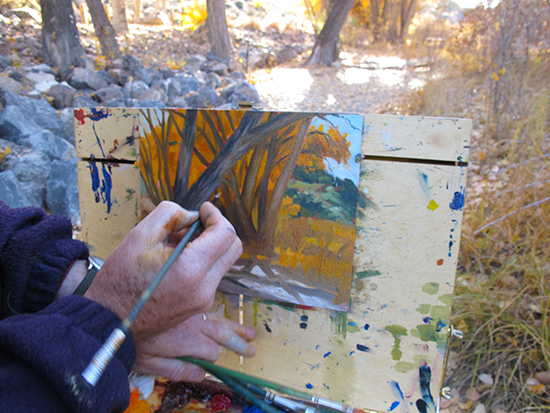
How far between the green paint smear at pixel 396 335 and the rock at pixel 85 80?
4253 mm

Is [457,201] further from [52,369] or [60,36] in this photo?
[60,36]

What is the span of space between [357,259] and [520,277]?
1.34 m

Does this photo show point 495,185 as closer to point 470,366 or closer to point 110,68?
point 470,366

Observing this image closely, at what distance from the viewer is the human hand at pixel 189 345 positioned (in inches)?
29.7

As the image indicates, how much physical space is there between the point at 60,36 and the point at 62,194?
2877 mm

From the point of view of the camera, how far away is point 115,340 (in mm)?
541

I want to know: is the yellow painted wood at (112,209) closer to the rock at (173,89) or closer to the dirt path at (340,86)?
the rock at (173,89)

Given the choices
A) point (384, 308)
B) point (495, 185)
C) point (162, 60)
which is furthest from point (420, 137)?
point (162, 60)

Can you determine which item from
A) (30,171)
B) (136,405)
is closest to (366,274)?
(136,405)

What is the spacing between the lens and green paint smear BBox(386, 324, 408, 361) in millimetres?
887

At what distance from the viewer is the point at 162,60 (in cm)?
573

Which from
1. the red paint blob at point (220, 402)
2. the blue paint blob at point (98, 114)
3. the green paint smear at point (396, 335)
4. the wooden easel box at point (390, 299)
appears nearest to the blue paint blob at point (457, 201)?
the wooden easel box at point (390, 299)

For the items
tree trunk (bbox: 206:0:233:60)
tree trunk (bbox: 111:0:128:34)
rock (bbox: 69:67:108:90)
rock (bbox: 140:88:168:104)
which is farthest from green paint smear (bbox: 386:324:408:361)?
tree trunk (bbox: 111:0:128:34)

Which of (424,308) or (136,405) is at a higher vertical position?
(424,308)
